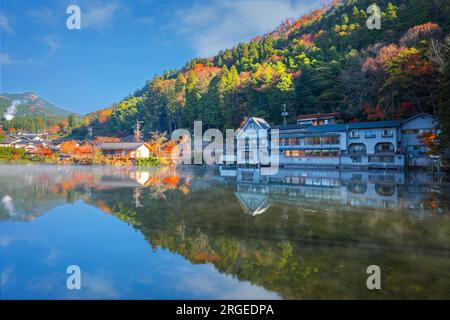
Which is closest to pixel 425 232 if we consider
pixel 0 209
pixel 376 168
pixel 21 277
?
pixel 21 277

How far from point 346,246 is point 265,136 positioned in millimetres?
26161

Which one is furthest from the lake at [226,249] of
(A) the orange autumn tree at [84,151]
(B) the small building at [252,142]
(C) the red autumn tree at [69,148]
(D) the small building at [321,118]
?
(C) the red autumn tree at [69,148]

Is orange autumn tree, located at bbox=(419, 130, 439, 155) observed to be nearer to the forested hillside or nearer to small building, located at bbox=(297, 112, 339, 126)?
the forested hillside

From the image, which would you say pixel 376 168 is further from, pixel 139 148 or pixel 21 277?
pixel 139 148

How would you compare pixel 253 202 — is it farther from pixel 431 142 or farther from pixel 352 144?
pixel 352 144

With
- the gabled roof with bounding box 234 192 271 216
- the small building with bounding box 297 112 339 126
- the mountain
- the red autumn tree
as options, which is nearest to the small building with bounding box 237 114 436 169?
the small building with bounding box 297 112 339 126

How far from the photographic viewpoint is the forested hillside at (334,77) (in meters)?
24.8

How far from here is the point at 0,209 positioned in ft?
27.9

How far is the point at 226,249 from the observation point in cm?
512

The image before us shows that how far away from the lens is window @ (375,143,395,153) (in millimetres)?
24628

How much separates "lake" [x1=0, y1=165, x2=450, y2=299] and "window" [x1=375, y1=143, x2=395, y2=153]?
1699 centimetres

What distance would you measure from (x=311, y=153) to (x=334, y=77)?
1296cm
